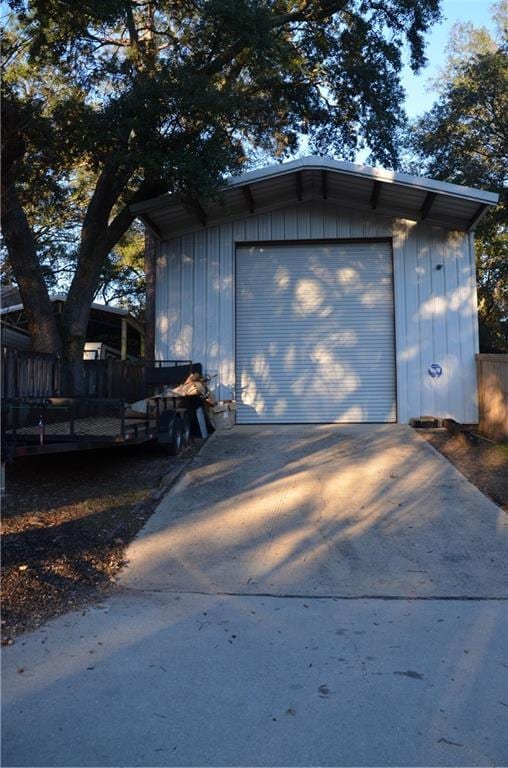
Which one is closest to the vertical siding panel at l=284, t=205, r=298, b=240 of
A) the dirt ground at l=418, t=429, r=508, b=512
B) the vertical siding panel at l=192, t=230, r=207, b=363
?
the vertical siding panel at l=192, t=230, r=207, b=363

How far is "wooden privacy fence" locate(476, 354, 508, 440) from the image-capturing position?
38.2ft

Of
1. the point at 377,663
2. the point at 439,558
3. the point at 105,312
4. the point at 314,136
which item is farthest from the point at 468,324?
the point at 105,312

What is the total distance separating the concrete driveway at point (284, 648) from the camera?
294cm

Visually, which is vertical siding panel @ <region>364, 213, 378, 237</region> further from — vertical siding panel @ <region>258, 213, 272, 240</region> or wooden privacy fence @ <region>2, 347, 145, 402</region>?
wooden privacy fence @ <region>2, 347, 145, 402</region>

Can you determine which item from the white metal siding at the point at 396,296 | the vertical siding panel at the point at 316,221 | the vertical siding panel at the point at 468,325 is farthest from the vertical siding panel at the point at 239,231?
the vertical siding panel at the point at 468,325

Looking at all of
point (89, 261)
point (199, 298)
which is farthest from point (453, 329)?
point (89, 261)

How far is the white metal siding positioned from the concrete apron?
3754 millimetres

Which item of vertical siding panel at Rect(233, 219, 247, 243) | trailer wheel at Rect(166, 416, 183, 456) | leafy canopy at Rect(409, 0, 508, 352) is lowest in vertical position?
trailer wheel at Rect(166, 416, 183, 456)

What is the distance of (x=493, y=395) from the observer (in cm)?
1230

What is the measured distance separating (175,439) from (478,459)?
17.0 feet

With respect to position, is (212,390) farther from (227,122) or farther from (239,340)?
(227,122)

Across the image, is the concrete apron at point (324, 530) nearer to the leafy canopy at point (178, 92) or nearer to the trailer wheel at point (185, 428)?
the trailer wheel at point (185, 428)

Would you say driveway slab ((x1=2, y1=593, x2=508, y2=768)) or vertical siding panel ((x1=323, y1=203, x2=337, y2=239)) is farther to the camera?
vertical siding panel ((x1=323, y1=203, x2=337, y2=239))

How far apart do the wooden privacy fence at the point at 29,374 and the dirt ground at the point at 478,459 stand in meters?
6.62
